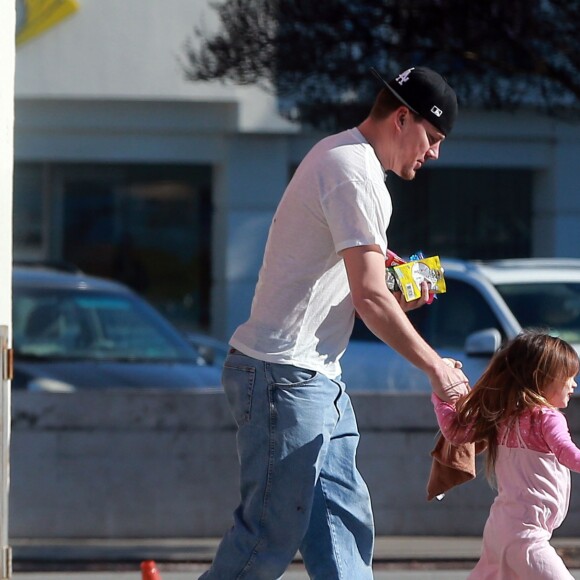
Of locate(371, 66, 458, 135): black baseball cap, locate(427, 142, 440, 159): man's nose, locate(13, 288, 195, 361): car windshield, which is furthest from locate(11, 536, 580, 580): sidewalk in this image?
locate(371, 66, 458, 135): black baseball cap

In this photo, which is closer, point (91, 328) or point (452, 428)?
point (452, 428)

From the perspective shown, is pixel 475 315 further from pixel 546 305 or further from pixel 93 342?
pixel 93 342

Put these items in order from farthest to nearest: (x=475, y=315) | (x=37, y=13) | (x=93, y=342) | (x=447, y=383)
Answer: (x=37, y=13) → (x=93, y=342) → (x=475, y=315) → (x=447, y=383)

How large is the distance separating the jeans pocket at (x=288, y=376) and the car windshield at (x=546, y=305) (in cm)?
445

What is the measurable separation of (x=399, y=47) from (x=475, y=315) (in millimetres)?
1734

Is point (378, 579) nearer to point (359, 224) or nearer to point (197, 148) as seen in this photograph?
point (359, 224)

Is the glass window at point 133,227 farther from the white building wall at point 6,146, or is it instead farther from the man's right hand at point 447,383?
the man's right hand at point 447,383

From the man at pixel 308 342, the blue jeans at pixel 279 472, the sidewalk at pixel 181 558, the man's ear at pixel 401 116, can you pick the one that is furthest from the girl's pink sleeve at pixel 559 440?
the sidewalk at pixel 181 558

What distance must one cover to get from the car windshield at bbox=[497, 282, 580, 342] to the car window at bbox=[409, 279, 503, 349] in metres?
0.17

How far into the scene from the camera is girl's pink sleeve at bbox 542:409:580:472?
137 inches

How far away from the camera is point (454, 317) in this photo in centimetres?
782

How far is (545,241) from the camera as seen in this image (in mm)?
15656

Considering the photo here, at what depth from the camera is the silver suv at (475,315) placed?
7691 mm

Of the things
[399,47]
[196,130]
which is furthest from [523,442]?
[196,130]
